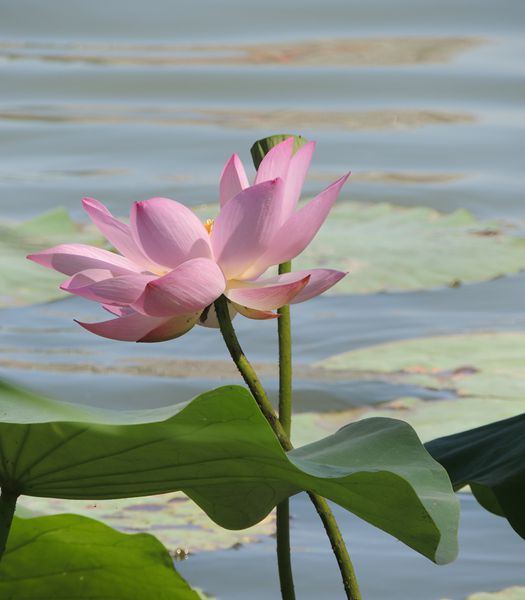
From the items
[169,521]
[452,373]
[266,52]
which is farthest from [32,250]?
[266,52]

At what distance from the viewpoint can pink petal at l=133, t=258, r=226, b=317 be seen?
0.70m

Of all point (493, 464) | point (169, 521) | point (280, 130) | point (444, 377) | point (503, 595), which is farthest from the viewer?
point (280, 130)

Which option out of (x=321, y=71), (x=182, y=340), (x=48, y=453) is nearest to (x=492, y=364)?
(x=182, y=340)

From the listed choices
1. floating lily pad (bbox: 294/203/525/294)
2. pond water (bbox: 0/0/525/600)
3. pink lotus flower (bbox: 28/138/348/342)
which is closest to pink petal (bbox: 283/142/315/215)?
pink lotus flower (bbox: 28/138/348/342)

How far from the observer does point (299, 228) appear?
0.74m

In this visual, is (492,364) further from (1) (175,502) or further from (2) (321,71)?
(2) (321,71)

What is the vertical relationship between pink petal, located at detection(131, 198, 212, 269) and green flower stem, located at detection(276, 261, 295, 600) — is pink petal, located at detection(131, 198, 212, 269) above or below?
above

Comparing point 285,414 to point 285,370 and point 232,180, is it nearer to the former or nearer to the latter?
point 285,370

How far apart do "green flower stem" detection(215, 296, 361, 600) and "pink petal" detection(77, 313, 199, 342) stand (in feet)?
0.06

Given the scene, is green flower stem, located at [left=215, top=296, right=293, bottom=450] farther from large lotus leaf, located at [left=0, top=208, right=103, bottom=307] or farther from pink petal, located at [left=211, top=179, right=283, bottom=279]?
large lotus leaf, located at [left=0, top=208, right=103, bottom=307]

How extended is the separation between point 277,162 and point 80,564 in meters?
0.29

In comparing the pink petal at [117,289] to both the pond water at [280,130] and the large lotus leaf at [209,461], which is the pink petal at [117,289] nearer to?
the large lotus leaf at [209,461]

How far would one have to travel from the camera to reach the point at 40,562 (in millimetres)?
838

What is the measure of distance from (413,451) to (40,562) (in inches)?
10.1
